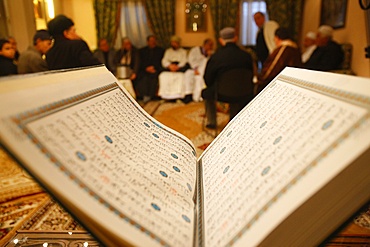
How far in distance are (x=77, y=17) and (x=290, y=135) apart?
6.50 meters

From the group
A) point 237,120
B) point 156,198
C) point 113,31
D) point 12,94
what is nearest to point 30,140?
point 12,94

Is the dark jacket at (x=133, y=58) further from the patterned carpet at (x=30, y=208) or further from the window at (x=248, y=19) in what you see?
the patterned carpet at (x=30, y=208)

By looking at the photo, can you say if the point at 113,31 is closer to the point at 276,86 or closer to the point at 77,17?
the point at 77,17

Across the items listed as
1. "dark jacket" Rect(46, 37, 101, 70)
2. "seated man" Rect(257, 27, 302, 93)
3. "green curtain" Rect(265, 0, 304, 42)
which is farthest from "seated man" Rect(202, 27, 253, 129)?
"green curtain" Rect(265, 0, 304, 42)

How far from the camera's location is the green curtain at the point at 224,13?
5.72 metres

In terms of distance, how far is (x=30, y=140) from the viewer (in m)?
0.31

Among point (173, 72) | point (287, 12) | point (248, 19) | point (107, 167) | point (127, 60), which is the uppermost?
point (287, 12)

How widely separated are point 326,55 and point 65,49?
10.2 feet

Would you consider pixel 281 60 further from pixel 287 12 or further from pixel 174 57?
pixel 287 12

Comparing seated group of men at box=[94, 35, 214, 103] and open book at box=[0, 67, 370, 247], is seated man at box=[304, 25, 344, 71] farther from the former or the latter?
open book at box=[0, 67, 370, 247]

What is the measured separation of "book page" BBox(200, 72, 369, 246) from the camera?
35 centimetres

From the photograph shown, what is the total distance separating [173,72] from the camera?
525cm

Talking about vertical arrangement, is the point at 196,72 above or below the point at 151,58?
below

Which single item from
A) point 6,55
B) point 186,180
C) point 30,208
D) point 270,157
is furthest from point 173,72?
point 270,157
